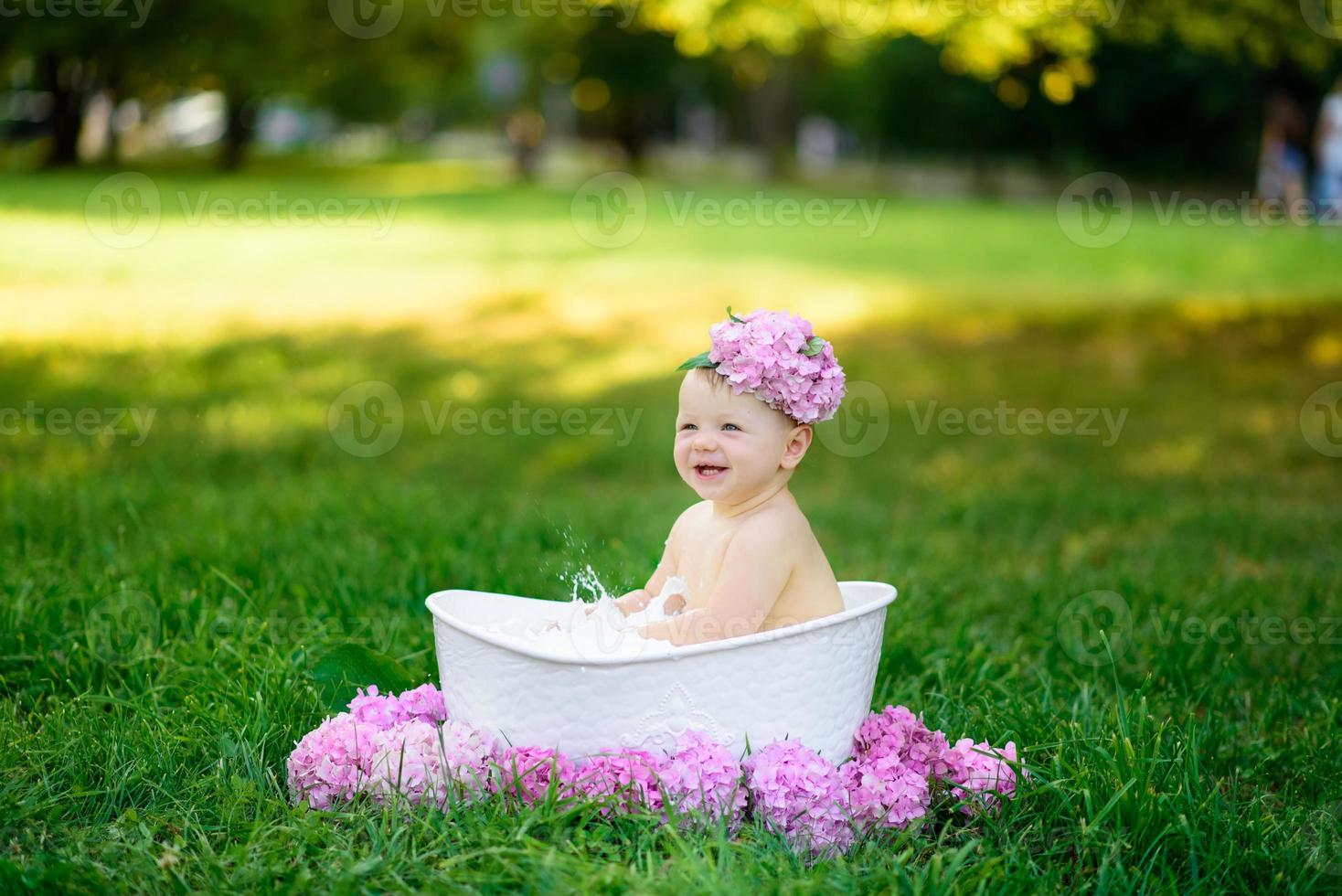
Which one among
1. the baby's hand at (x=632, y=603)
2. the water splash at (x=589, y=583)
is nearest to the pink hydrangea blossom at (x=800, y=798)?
the baby's hand at (x=632, y=603)

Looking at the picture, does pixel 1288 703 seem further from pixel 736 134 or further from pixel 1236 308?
pixel 736 134

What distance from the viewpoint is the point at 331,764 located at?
8.25 feet

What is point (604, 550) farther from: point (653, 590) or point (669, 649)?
point (669, 649)

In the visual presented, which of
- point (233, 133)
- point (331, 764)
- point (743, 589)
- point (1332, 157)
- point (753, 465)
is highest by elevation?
point (233, 133)

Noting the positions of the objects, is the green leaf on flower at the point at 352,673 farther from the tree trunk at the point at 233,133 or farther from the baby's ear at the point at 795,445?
the tree trunk at the point at 233,133

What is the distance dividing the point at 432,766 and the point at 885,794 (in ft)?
2.97

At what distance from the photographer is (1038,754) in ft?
9.34

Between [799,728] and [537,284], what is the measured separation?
10211 mm

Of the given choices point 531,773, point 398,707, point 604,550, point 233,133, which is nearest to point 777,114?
point 233,133

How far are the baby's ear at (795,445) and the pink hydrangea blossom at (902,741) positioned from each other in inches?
23.0

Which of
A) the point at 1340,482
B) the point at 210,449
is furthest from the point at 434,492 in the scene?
the point at 1340,482

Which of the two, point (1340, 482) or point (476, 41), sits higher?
point (476, 41)

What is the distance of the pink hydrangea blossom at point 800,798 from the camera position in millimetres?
2438

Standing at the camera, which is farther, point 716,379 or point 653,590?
point 653,590
